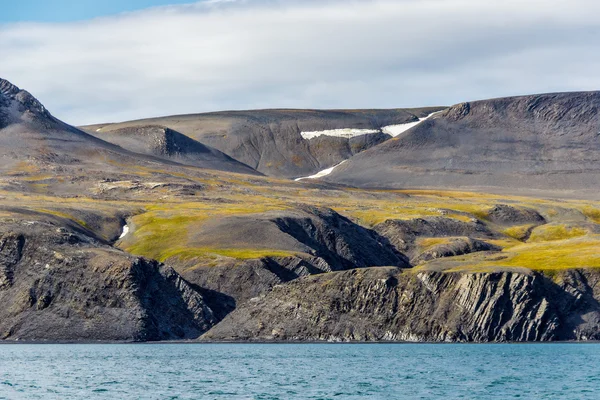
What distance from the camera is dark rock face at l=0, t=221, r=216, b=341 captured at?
149 meters

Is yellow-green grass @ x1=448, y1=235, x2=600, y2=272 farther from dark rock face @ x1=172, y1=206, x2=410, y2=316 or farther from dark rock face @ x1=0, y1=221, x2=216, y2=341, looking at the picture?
dark rock face @ x1=0, y1=221, x2=216, y2=341

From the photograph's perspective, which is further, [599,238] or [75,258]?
[599,238]

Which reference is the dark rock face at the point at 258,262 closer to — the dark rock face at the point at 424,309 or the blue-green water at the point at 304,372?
the dark rock face at the point at 424,309

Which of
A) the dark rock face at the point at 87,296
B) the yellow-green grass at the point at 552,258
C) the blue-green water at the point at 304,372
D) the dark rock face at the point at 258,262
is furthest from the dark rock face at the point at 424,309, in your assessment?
the dark rock face at the point at 258,262

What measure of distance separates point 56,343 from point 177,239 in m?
50.1

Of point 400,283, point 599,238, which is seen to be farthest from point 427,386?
point 599,238

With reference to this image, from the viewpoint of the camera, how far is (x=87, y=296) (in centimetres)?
15250

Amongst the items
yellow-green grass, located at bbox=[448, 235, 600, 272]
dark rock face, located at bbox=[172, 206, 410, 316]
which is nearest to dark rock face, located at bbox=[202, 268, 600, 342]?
yellow-green grass, located at bbox=[448, 235, 600, 272]

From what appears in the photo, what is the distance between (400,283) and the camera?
483ft

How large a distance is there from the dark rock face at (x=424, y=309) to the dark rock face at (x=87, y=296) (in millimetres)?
8332

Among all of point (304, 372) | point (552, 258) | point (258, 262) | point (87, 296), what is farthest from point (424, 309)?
point (304, 372)

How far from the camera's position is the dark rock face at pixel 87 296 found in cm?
14888

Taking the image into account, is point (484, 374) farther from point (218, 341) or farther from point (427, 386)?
point (218, 341)

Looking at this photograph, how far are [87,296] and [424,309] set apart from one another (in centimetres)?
4367
